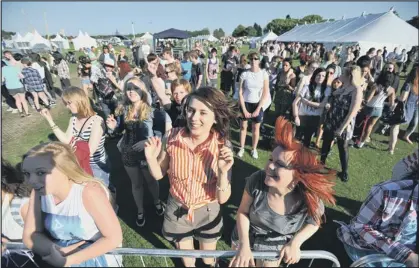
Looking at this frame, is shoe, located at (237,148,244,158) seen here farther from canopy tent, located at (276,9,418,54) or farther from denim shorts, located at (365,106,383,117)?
canopy tent, located at (276,9,418,54)

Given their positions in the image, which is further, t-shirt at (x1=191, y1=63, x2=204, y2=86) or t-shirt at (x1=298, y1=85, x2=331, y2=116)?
t-shirt at (x1=191, y1=63, x2=204, y2=86)

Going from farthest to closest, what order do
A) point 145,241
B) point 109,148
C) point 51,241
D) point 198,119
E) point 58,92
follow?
point 58,92
point 109,148
point 145,241
point 198,119
point 51,241

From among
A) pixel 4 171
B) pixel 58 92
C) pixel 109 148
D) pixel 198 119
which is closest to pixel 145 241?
pixel 4 171

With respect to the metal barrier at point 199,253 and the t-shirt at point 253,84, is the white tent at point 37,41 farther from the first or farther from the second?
the metal barrier at point 199,253

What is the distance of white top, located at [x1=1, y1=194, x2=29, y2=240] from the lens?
2061 mm

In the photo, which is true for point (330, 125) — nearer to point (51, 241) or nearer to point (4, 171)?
point (51, 241)

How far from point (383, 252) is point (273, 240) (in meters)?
0.80

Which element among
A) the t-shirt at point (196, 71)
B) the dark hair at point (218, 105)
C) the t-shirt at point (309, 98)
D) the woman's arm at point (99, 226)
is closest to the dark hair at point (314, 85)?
the t-shirt at point (309, 98)

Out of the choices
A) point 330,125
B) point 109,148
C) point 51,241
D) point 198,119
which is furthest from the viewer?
point 109,148

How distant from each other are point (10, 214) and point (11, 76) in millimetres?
8185

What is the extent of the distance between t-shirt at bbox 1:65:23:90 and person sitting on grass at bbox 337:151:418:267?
1024 cm

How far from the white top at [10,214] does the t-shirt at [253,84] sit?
12.4ft

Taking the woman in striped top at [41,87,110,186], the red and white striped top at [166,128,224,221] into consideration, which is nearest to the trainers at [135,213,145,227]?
the woman in striped top at [41,87,110,186]

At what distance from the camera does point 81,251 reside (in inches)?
65.7
